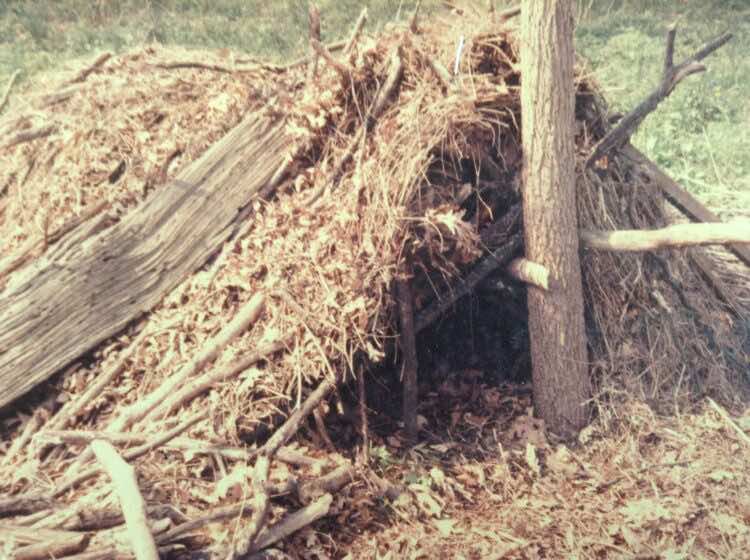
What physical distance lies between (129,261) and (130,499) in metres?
1.70

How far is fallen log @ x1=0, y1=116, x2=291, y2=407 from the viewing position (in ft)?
14.3

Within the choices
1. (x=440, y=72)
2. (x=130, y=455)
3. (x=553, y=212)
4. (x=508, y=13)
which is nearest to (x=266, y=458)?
(x=130, y=455)

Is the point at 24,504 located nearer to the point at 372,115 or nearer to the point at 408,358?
the point at 408,358

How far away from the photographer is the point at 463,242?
4117 millimetres

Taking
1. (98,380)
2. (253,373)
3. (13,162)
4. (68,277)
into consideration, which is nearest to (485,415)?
(253,373)

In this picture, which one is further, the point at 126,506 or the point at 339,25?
the point at 339,25

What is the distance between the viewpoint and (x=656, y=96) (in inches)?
182

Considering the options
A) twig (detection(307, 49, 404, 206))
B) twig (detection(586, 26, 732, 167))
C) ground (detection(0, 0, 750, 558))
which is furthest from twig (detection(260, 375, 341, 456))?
twig (detection(586, 26, 732, 167))

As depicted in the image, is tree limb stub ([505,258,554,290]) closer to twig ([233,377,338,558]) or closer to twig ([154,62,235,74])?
twig ([233,377,338,558])

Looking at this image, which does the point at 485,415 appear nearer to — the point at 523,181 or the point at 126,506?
the point at 523,181

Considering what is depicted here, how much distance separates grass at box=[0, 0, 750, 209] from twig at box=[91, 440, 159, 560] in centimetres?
596

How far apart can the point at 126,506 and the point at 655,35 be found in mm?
12739

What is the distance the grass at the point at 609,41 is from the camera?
874cm

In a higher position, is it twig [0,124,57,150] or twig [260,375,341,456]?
twig [0,124,57,150]
